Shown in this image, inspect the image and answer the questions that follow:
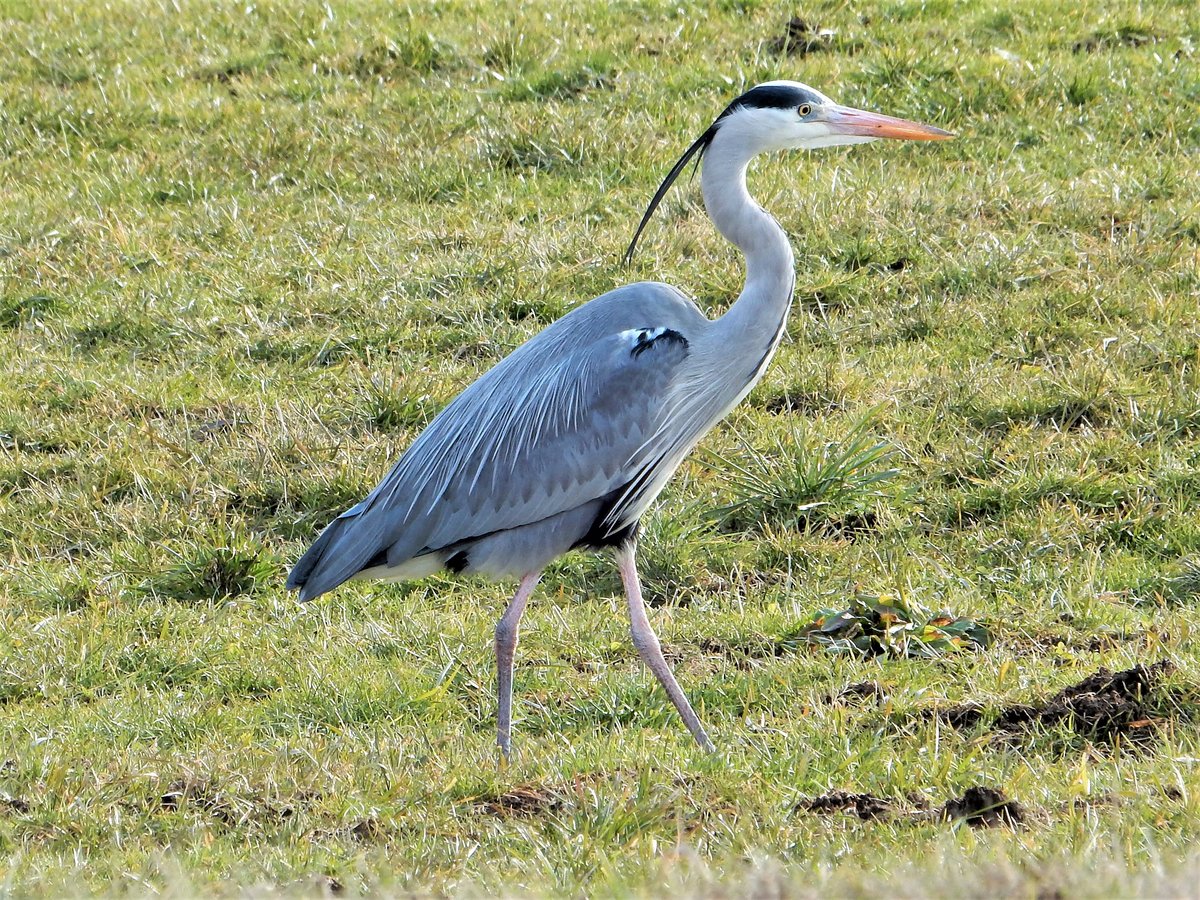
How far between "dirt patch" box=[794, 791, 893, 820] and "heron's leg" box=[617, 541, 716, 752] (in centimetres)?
59

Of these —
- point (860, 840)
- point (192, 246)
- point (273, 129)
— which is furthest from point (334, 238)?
point (860, 840)

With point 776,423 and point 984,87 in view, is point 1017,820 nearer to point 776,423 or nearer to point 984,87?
point 776,423

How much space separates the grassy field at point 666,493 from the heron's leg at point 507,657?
8 centimetres

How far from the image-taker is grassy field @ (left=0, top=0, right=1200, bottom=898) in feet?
13.7

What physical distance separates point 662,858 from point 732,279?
194 inches

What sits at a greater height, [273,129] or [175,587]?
[273,129]

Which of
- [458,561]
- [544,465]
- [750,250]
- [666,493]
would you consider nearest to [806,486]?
[666,493]

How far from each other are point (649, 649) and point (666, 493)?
172 centimetres

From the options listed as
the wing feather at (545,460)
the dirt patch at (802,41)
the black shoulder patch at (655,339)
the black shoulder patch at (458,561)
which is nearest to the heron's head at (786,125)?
the black shoulder patch at (655,339)

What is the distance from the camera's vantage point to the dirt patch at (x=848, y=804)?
407 cm

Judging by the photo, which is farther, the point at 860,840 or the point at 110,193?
the point at 110,193

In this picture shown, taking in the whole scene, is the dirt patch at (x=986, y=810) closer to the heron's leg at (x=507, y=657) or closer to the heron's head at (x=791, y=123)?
the heron's leg at (x=507, y=657)

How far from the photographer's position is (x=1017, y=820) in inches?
154

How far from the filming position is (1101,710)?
4703 mm
